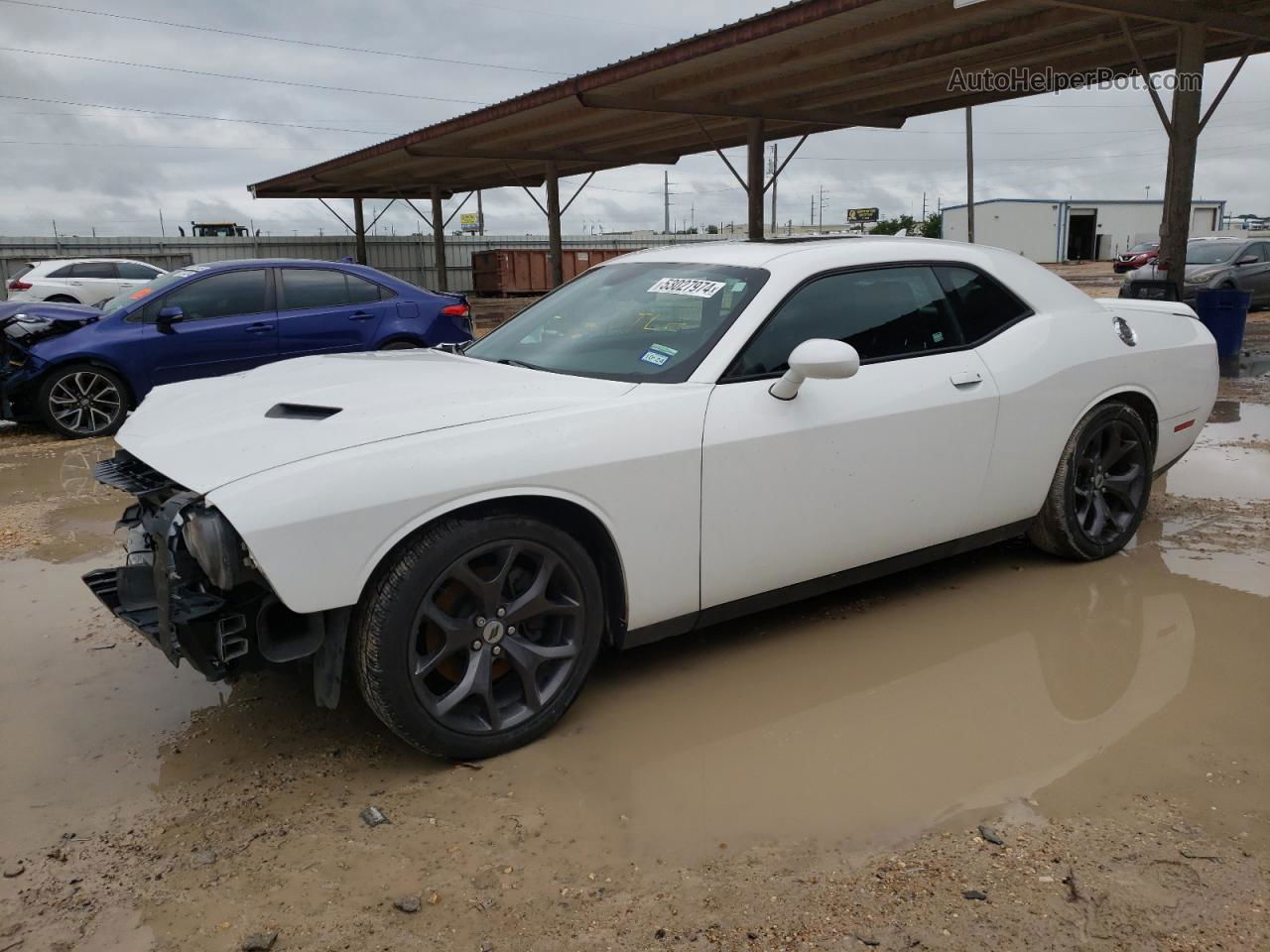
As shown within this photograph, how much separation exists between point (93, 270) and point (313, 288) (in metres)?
12.3

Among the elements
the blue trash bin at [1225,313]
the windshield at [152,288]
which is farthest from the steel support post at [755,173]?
the windshield at [152,288]

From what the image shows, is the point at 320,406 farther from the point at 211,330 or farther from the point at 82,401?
the point at 82,401

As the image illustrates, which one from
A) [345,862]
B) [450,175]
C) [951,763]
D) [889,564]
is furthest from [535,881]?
[450,175]

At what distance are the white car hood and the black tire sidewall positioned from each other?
7.41 ft

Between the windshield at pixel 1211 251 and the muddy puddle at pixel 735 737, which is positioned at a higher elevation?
the windshield at pixel 1211 251

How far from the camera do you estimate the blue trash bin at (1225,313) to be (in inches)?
445

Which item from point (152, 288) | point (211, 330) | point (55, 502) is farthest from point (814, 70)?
point (55, 502)

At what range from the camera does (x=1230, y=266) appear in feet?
56.7

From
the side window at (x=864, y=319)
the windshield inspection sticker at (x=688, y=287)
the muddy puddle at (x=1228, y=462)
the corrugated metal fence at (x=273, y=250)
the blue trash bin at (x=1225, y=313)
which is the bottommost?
the muddy puddle at (x=1228, y=462)

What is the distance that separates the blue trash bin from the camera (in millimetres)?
11312

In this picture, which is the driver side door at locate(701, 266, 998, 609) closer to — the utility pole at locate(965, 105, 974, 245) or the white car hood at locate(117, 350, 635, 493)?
the white car hood at locate(117, 350, 635, 493)

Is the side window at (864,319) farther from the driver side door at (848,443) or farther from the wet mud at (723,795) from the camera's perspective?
the wet mud at (723,795)

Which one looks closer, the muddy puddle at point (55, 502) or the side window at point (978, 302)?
the side window at point (978, 302)

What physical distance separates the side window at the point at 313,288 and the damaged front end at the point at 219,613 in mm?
6285
